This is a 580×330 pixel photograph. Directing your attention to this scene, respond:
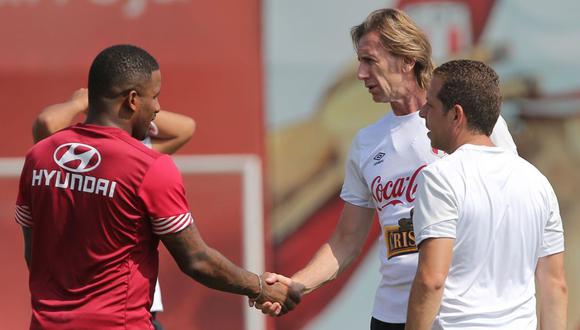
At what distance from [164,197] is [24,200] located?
0.51 metres

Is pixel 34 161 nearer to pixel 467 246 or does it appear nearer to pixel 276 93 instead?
pixel 467 246

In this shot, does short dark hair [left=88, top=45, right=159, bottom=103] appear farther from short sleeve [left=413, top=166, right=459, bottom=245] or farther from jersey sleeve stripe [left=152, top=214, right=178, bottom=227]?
short sleeve [left=413, top=166, right=459, bottom=245]

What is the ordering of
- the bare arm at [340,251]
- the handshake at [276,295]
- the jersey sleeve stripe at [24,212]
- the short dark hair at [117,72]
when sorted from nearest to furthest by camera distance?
the short dark hair at [117,72] < the jersey sleeve stripe at [24,212] < the handshake at [276,295] < the bare arm at [340,251]

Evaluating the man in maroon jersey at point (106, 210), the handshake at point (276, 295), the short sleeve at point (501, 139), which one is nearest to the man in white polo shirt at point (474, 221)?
the short sleeve at point (501, 139)

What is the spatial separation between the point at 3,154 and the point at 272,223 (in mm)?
1807

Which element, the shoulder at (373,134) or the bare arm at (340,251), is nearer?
the shoulder at (373,134)

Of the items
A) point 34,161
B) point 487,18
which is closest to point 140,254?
point 34,161

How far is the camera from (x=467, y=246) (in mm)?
3146

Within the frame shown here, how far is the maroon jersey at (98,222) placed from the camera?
10.5 feet

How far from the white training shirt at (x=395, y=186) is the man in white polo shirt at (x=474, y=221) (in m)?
0.53

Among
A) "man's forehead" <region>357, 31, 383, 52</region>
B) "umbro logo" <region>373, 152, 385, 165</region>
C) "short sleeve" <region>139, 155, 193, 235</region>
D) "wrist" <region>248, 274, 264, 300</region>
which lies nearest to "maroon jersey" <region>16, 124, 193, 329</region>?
"short sleeve" <region>139, 155, 193, 235</region>

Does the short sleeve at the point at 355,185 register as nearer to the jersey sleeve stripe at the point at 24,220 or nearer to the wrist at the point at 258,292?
the wrist at the point at 258,292

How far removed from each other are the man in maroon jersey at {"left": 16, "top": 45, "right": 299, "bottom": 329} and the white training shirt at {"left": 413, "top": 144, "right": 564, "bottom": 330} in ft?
2.62

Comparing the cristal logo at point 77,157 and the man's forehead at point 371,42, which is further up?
the man's forehead at point 371,42
